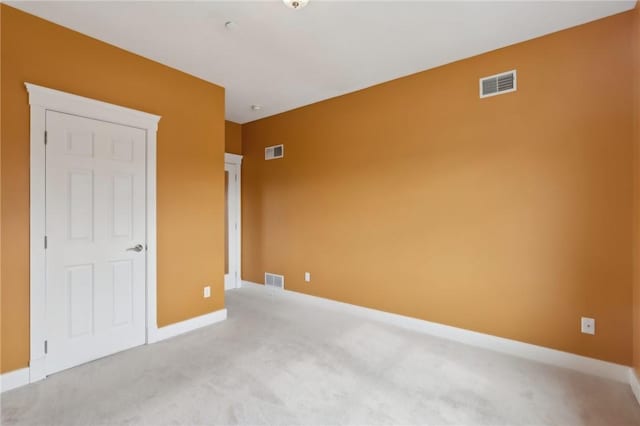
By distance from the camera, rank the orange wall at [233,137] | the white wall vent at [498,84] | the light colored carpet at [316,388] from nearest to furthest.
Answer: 1. the light colored carpet at [316,388]
2. the white wall vent at [498,84]
3. the orange wall at [233,137]

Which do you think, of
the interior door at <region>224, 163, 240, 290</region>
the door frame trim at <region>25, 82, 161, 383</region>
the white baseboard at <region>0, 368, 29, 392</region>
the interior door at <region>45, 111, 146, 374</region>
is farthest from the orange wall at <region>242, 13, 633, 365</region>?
the white baseboard at <region>0, 368, 29, 392</region>

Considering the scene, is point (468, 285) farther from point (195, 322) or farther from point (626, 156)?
point (195, 322)

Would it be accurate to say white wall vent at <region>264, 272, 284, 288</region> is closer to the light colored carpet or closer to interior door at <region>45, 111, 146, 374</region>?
the light colored carpet

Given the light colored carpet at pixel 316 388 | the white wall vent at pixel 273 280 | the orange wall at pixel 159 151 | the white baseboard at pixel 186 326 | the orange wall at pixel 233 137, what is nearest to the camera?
the light colored carpet at pixel 316 388

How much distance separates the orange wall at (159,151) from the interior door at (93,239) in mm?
174

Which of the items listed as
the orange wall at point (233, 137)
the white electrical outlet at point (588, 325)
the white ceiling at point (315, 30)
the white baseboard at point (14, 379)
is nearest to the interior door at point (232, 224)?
the orange wall at point (233, 137)

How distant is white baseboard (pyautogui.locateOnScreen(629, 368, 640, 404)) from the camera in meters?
2.12

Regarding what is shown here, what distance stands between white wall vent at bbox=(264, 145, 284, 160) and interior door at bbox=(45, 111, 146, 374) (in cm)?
211

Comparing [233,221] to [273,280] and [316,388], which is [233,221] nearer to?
[273,280]

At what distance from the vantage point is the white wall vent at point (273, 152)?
189 inches

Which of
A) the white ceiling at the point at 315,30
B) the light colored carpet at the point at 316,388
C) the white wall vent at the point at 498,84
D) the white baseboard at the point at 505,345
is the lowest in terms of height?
the light colored carpet at the point at 316,388

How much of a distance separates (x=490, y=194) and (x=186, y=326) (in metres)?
3.54

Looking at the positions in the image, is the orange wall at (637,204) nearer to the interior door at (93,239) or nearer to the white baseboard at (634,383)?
the white baseboard at (634,383)

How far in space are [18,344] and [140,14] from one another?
276cm
